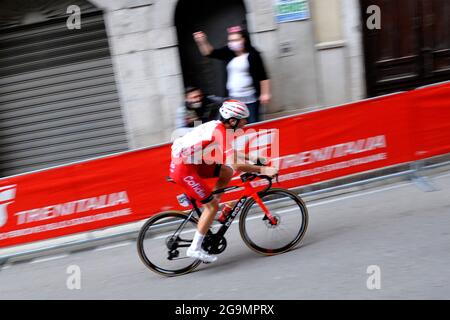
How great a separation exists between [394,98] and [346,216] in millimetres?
1753

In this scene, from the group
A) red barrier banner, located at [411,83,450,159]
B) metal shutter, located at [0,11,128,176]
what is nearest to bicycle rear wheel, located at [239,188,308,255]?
red barrier banner, located at [411,83,450,159]

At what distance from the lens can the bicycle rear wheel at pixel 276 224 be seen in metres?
4.97

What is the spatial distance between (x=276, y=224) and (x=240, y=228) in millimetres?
385

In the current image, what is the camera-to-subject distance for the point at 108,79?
30.2 feet

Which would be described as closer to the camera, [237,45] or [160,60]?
[237,45]

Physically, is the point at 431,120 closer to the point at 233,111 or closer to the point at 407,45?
the point at 407,45

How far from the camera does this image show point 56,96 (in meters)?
9.31

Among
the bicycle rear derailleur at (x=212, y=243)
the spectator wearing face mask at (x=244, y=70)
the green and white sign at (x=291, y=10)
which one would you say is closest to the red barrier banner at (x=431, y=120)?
the spectator wearing face mask at (x=244, y=70)

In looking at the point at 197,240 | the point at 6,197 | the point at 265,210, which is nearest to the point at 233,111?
the point at 265,210

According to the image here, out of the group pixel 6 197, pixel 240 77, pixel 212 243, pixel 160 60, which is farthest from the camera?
pixel 160 60

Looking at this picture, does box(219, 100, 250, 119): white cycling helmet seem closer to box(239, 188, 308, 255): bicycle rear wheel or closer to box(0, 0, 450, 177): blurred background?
box(239, 188, 308, 255): bicycle rear wheel

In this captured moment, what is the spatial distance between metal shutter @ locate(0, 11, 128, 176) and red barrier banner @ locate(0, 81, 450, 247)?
3.44 meters

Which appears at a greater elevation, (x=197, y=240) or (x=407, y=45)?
(x=407, y=45)

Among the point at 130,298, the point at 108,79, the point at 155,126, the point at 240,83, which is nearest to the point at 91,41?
the point at 108,79
